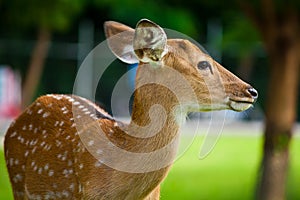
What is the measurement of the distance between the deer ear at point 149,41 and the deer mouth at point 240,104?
15.9 inches

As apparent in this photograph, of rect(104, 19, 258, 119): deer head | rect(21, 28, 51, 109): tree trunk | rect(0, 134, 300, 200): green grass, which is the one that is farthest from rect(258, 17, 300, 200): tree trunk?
rect(21, 28, 51, 109): tree trunk

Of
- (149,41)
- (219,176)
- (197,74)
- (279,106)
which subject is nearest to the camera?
(149,41)

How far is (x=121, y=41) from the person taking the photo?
4.93m

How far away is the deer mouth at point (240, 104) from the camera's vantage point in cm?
450

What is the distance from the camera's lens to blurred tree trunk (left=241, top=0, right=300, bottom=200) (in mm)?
10234

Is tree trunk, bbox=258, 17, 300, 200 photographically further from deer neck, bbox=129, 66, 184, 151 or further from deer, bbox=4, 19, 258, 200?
deer neck, bbox=129, 66, 184, 151

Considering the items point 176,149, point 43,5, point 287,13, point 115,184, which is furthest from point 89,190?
point 43,5

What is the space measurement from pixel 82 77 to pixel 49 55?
134 centimetres

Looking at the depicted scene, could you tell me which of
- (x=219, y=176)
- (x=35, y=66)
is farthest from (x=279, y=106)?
(x=35, y=66)

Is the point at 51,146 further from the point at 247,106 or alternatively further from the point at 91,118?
the point at 247,106

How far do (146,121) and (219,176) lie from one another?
10.5m

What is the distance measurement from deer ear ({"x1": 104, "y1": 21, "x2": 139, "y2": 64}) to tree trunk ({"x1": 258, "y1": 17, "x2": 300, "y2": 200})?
5.27 m

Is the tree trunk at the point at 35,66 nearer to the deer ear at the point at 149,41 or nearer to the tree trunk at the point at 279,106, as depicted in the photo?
the tree trunk at the point at 279,106

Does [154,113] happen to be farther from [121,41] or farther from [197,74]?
[121,41]
